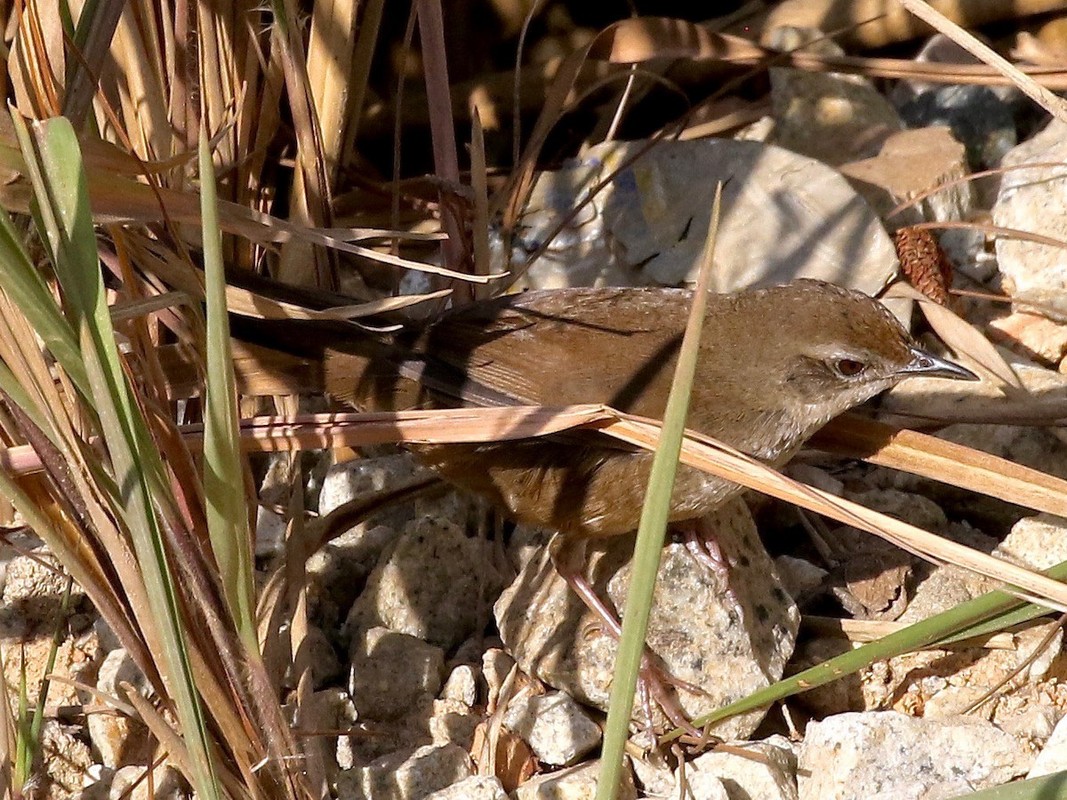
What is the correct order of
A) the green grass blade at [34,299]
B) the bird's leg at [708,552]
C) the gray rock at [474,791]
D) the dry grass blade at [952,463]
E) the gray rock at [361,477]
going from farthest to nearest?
1. the gray rock at [361,477]
2. the bird's leg at [708,552]
3. the dry grass blade at [952,463]
4. the gray rock at [474,791]
5. the green grass blade at [34,299]

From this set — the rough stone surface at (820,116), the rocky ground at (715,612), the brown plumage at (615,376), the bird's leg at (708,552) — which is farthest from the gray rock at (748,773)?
the rough stone surface at (820,116)

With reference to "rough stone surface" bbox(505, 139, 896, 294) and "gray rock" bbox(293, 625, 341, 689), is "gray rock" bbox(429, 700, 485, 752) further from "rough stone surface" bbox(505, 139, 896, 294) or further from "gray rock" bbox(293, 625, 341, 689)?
"rough stone surface" bbox(505, 139, 896, 294)

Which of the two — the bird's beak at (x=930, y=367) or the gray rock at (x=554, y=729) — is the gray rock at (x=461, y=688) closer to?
the gray rock at (x=554, y=729)

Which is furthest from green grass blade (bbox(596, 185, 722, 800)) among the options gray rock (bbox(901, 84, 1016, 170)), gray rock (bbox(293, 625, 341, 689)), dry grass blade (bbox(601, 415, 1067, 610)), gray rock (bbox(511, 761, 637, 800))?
gray rock (bbox(901, 84, 1016, 170))

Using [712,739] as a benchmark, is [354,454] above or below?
above

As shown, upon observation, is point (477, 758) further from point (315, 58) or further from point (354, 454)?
point (315, 58)

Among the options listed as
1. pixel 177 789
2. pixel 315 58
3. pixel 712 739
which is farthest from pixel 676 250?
pixel 177 789
